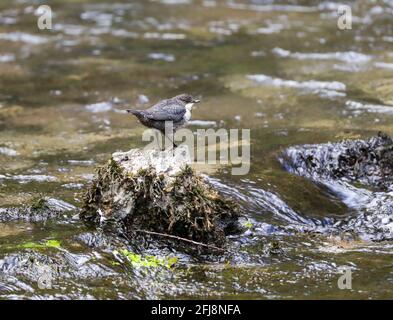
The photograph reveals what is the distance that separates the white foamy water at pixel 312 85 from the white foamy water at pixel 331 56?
1.55 metres

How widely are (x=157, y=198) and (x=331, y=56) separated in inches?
356

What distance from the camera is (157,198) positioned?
6.83 metres

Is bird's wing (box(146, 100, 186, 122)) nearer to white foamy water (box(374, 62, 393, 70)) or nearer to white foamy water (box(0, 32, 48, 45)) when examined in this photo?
white foamy water (box(374, 62, 393, 70))

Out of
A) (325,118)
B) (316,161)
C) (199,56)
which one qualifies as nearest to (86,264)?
(316,161)

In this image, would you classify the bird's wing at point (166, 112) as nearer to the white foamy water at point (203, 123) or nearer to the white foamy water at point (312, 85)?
the white foamy water at point (203, 123)

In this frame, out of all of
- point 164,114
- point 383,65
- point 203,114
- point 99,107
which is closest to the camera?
point 164,114

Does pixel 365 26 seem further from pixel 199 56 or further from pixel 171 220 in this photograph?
pixel 171 220

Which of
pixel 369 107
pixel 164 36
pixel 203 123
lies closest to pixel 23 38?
pixel 164 36

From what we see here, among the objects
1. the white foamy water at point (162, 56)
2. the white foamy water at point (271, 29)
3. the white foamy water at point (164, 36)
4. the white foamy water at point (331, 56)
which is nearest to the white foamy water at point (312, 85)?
the white foamy water at point (331, 56)

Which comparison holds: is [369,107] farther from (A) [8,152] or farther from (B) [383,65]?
(A) [8,152]

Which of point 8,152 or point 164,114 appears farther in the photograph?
point 8,152

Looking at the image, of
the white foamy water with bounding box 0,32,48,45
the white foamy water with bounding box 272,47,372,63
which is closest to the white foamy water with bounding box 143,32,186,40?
the white foamy water with bounding box 0,32,48,45

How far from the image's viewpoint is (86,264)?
6375 mm

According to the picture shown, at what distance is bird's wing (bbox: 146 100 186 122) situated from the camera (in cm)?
736
